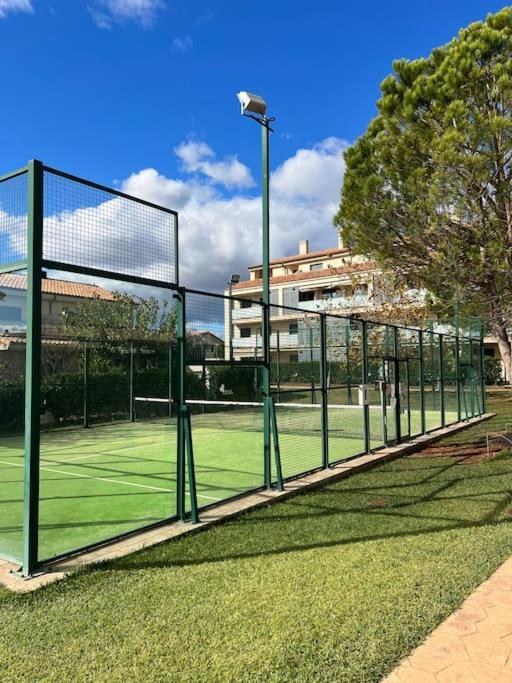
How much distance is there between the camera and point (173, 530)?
4.61 metres

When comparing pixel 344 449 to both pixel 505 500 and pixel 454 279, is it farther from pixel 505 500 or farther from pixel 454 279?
pixel 454 279

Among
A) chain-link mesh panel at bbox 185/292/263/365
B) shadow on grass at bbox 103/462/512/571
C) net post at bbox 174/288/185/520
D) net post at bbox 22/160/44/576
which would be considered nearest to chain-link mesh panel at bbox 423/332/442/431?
shadow on grass at bbox 103/462/512/571

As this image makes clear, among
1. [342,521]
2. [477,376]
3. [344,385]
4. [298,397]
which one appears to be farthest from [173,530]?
[298,397]

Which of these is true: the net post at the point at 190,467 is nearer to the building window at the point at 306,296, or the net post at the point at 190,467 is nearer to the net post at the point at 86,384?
the net post at the point at 86,384

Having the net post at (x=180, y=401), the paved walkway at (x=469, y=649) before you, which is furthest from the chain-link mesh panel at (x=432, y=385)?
the paved walkway at (x=469, y=649)

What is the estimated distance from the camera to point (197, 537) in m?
4.53

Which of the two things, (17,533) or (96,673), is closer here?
(96,673)

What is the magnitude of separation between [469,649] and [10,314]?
4.00 m

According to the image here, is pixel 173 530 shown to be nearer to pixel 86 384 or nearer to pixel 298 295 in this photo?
pixel 86 384

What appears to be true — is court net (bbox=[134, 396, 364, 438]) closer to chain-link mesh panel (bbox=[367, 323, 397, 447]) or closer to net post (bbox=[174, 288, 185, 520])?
chain-link mesh panel (bbox=[367, 323, 397, 447])

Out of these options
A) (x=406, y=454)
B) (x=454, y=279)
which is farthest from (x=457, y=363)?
(x=406, y=454)

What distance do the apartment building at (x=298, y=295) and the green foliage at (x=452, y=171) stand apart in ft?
9.53

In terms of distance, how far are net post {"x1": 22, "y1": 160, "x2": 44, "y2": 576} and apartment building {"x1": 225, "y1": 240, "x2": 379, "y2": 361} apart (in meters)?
2.35

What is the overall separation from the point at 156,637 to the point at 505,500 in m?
4.15
